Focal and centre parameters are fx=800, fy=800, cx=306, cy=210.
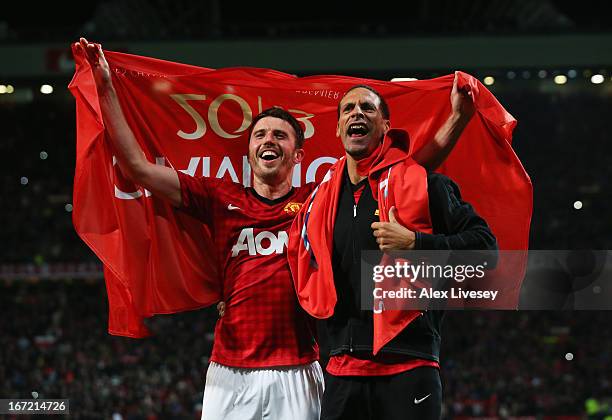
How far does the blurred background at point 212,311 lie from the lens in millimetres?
14414

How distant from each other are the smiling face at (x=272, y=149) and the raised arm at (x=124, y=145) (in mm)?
405

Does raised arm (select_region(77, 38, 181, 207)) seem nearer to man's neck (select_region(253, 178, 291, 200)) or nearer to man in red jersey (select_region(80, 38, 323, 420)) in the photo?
man in red jersey (select_region(80, 38, 323, 420))

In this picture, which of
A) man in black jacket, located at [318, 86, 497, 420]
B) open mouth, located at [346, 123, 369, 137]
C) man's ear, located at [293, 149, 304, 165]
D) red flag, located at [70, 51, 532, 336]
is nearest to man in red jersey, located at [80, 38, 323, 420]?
man's ear, located at [293, 149, 304, 165]

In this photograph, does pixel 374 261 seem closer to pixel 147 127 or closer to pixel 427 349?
pixel 427 349

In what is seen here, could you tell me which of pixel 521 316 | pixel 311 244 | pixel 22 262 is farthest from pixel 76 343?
pixel 311 244

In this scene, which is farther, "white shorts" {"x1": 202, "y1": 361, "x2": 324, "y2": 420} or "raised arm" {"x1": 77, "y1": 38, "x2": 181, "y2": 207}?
"raised arm" {"x1": 77, "y1": 38, "x2": 181, "y2": 207}

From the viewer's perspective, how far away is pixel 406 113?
4.22 m

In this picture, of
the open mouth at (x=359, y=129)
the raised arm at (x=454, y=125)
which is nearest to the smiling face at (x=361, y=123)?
the open mouth at (x=359, y=129)

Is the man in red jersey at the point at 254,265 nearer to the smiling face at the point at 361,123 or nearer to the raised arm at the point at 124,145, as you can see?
the raised arm at the point at 124,145

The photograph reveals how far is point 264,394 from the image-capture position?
3479 millimetres

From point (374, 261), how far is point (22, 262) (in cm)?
1620

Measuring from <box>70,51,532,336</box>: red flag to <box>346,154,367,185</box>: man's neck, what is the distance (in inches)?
27.6

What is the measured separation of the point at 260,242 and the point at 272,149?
434 millimetres

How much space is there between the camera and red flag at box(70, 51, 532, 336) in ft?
13.0
